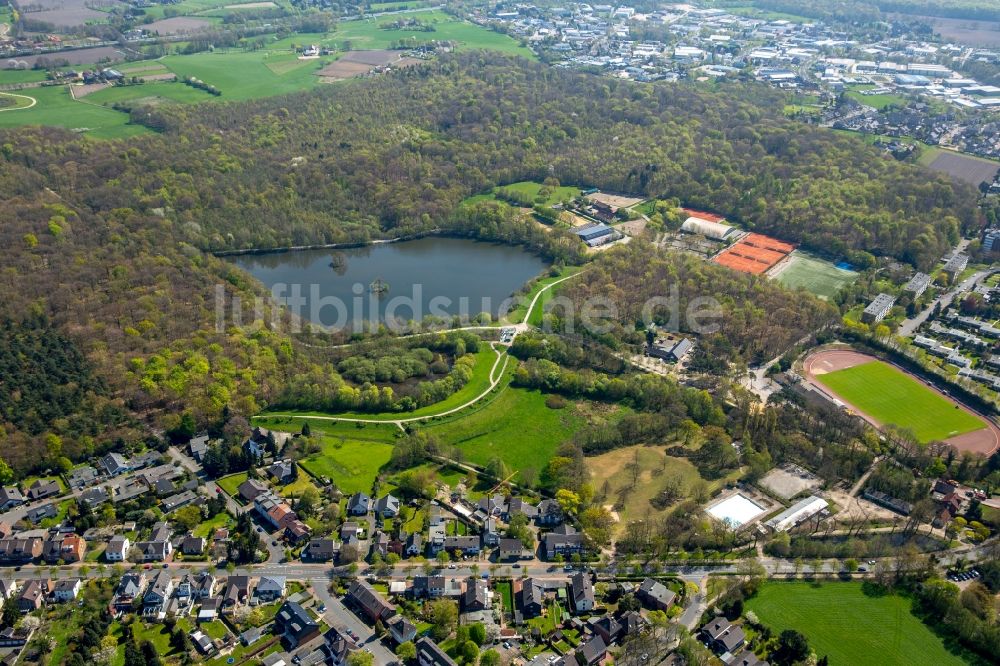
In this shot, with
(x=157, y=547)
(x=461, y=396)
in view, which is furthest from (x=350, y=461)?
(x=157, y=547)

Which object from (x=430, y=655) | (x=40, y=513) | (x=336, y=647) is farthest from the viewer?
(x=40, y=513)

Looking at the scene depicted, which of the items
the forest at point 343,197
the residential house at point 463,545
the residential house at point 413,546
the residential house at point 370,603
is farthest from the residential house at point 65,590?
the residential house at point 463,545

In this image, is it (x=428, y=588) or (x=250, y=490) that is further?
(x=250, y=490)

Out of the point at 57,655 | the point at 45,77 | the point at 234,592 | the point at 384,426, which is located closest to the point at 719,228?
the point at 384,426

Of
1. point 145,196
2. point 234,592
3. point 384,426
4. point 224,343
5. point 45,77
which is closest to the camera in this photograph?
point 234,592

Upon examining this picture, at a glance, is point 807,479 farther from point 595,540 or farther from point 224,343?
point 224,343

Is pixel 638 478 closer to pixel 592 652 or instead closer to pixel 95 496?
pixel 592 652

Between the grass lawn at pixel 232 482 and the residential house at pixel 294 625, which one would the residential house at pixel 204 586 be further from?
the grass lawn at pixel 232 482
